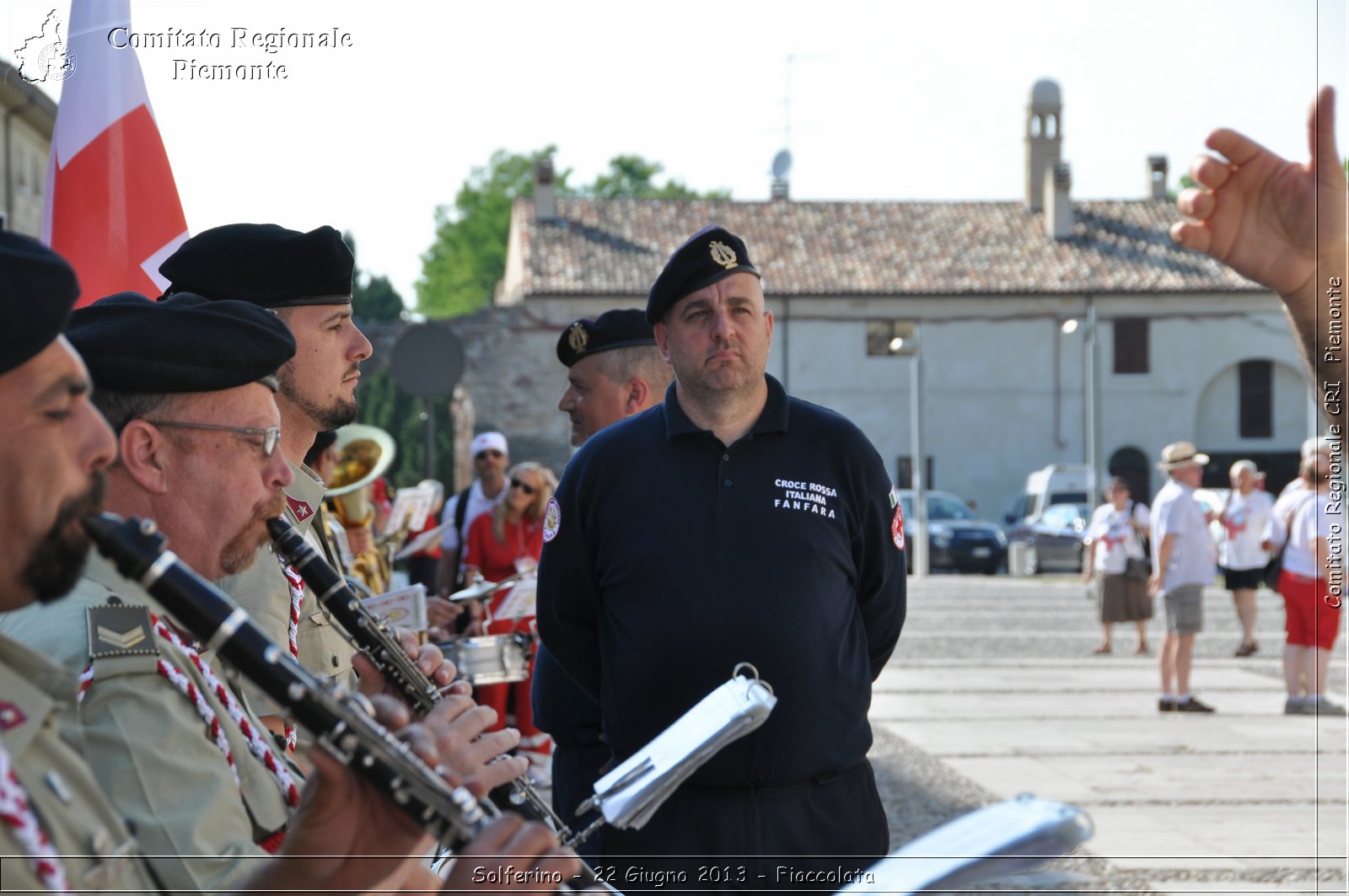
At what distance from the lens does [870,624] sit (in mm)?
3549

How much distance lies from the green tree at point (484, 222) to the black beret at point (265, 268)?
54417 millimetres

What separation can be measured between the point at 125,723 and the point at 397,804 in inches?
19.9

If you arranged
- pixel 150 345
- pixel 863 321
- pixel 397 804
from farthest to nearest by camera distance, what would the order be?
pixel 863 321, pixel 150 345, pixel 397 804

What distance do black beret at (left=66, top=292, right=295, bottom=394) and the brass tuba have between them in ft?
18.0

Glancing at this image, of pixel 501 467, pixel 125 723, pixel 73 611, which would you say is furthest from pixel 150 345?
pixel 501 467

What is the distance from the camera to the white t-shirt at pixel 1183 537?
10.6 m

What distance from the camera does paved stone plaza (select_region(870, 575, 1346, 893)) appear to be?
20.1 ft

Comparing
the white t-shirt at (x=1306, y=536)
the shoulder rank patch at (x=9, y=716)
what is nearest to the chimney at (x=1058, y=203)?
the white t-shirt at (x=1306, y=536)

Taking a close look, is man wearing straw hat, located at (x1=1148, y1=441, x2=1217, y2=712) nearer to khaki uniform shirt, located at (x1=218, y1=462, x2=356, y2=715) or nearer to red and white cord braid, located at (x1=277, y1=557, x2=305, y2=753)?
khaki uniform shirt, located at (x1=218, y1=462, x2=356, y2=715)

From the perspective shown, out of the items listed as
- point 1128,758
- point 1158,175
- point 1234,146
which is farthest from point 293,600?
point 1158,175

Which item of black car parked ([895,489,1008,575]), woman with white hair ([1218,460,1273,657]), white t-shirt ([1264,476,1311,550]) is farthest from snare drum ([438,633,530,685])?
black car parked ([895,489,1008,575])

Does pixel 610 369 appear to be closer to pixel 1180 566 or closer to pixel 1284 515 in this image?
pixel 1180 566

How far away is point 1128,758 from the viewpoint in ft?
28.1

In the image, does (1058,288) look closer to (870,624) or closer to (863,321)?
(863,321)
